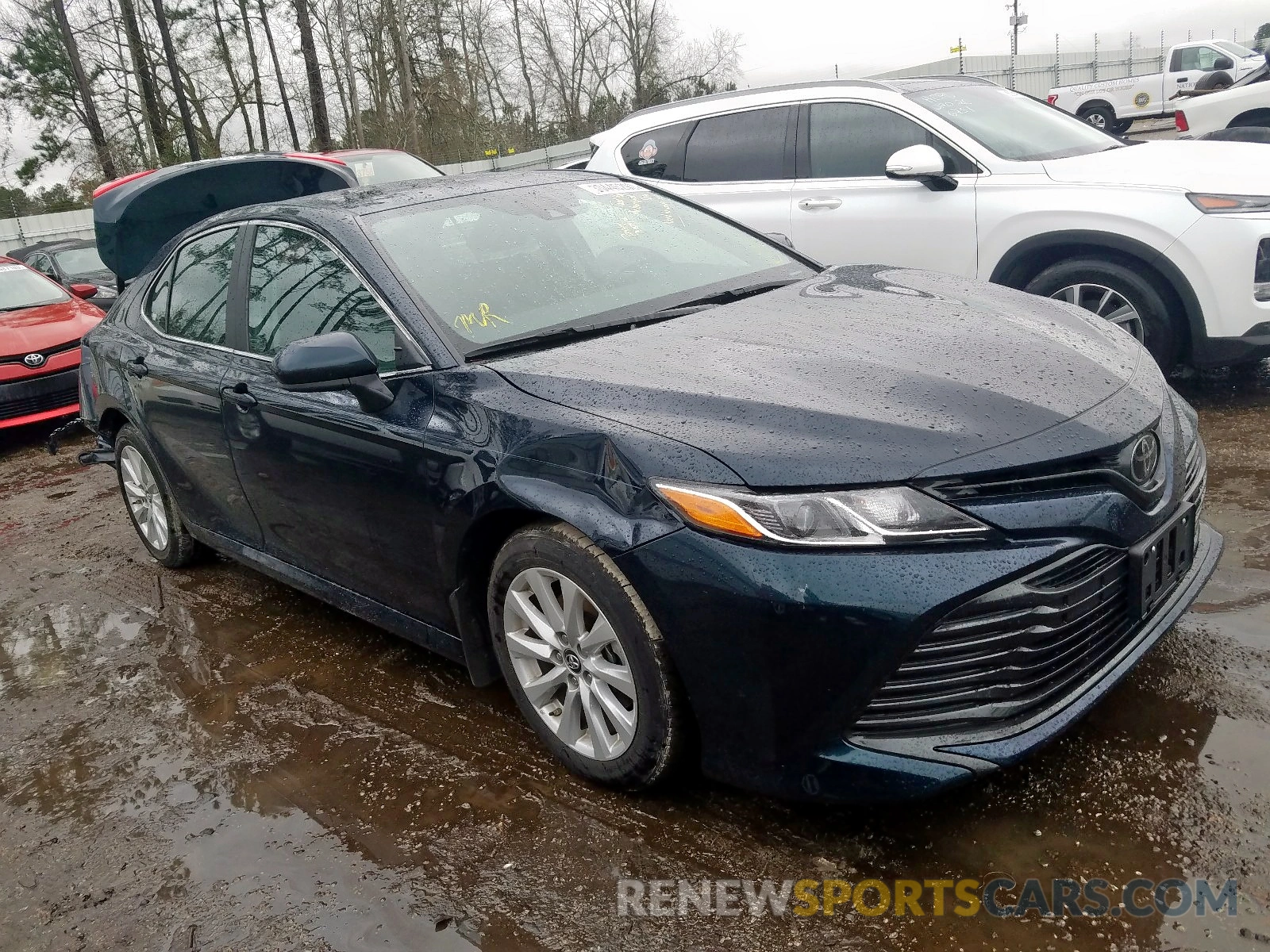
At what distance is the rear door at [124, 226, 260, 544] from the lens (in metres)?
3.90

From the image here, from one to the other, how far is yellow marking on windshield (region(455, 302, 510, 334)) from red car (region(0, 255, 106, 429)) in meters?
6.73

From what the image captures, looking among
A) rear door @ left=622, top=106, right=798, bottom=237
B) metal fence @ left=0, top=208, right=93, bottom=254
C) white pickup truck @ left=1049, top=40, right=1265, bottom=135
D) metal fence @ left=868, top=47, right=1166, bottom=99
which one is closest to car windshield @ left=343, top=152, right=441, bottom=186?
rear door @ left=622, top=106, right=798, bottom=237

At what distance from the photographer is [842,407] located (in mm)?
2338

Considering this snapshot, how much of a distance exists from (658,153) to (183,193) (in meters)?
3.00

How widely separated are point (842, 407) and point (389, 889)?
1.55 metres

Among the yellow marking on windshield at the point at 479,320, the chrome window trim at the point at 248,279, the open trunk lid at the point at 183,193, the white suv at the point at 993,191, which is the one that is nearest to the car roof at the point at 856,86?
the white suv at the point at 993,191

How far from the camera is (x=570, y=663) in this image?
2.65 meters

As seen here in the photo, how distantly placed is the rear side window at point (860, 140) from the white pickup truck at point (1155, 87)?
62.4 ft

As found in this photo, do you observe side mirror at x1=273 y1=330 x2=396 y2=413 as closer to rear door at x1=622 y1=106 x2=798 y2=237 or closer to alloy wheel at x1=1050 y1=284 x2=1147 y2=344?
alloy wheel at x1=1050 y1=284 x2=1147 y2=344

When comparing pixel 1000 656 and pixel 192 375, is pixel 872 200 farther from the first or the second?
pixel 1000 656

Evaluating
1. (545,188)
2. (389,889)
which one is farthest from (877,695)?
(545,188)

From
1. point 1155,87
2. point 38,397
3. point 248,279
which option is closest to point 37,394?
point 38,397

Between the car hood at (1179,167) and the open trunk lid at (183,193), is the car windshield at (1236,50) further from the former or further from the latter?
the open trunk lid at (183,193)

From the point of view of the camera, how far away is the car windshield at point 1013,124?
566cm
